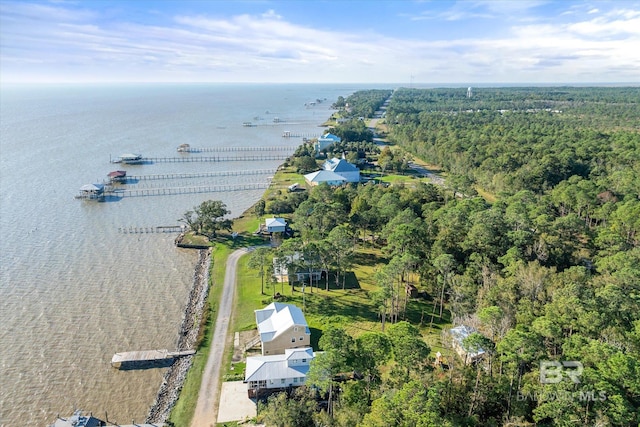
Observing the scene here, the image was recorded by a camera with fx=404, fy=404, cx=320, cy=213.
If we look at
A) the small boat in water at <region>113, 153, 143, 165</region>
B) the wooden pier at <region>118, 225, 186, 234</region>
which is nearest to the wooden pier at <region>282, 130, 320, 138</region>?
the small boat in water at <region>113, 153, 143, 165</region>

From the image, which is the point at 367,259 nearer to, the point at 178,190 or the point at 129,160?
the point at 178,190

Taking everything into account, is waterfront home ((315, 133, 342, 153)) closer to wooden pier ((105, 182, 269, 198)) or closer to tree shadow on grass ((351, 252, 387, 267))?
wooden pier ((105, 182, 269, 198))

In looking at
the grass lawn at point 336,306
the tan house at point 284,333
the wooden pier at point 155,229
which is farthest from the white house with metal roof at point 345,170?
the tan house at point 284,333

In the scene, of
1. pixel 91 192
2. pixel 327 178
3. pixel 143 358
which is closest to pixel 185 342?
pixel 143 358

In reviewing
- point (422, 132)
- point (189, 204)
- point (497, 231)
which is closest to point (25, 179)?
point (189, 204)

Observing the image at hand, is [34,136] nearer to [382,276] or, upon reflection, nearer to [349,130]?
[349,130]
